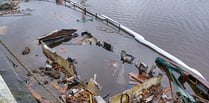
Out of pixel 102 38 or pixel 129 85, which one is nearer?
pixel 129 85

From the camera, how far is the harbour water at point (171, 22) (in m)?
12.6

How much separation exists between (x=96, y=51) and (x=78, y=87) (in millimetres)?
3430

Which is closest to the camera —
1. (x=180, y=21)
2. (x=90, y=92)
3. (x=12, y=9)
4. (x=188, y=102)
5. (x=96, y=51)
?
(x=188, y=102)

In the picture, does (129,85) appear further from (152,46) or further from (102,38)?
(102,38)

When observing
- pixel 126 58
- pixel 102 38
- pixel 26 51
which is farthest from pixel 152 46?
pixel 26 51

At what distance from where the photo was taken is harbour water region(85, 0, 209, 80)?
498 inches

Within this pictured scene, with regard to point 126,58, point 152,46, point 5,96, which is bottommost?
point 126,58

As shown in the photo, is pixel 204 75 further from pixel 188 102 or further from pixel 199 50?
pixel 188 102

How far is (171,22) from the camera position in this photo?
15.8 meters

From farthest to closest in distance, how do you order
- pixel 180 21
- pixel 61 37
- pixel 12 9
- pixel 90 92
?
pixel 12 9 → pixel 180 21 → pixel 61 37 → pixel 90 92

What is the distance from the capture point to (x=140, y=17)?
16.4 meters

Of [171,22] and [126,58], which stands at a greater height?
[171,22]

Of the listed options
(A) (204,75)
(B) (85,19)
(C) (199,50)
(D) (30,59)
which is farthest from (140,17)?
(D) (30,59)

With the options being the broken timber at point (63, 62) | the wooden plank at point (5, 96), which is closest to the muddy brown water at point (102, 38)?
the broken timber at point (63, 62)
